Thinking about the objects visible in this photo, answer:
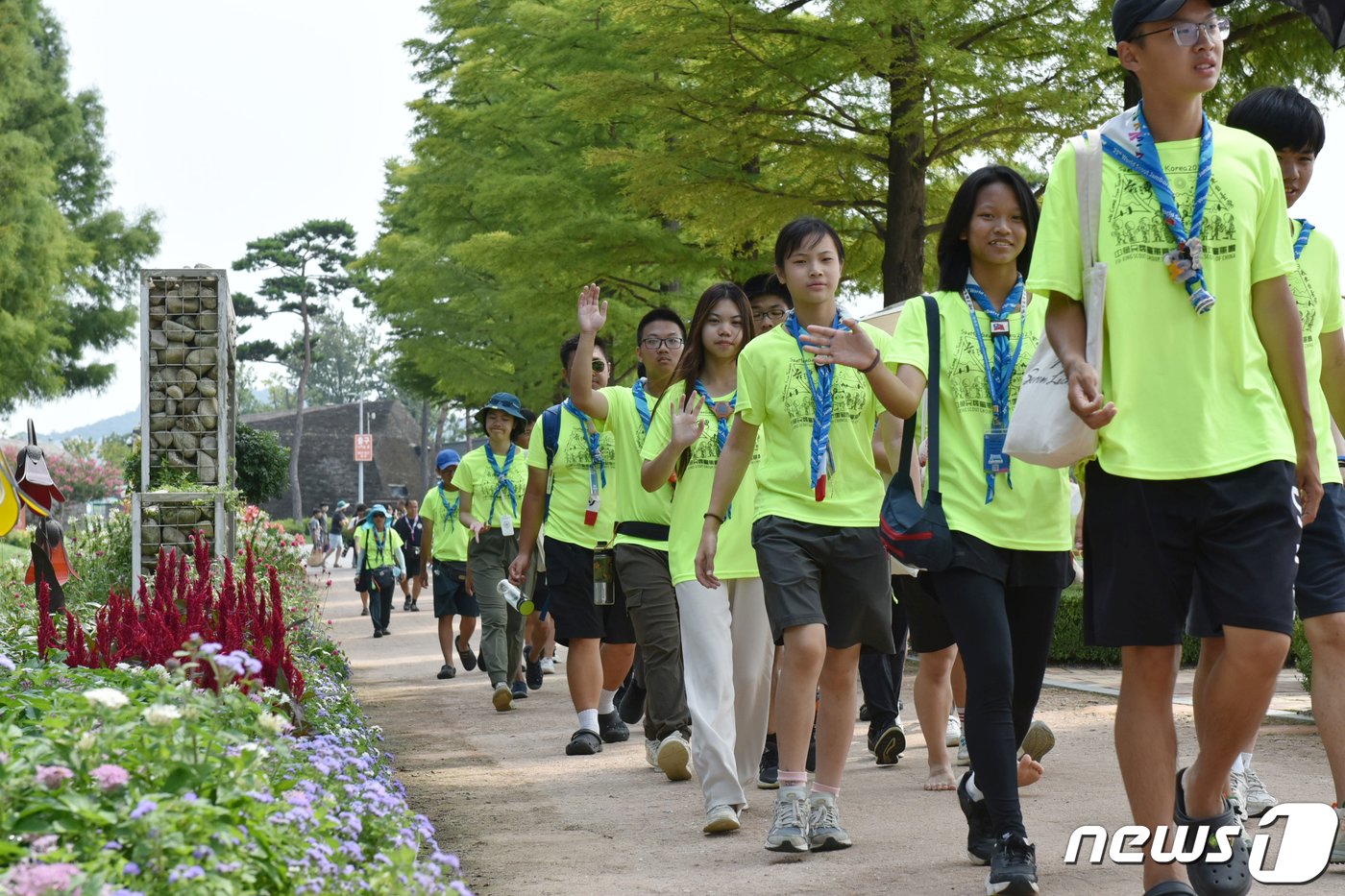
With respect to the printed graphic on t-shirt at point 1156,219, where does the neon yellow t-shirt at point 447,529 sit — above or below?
below

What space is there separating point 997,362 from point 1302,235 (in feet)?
3.49

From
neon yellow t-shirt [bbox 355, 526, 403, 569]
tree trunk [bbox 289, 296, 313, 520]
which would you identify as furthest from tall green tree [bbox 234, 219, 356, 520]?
neon yellow t-shirt [bbox 355, 526, 403, 569]

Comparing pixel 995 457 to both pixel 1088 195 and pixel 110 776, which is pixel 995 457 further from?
pixel 110 776

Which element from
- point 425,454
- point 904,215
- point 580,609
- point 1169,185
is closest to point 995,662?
point 1169,185

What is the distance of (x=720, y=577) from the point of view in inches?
263

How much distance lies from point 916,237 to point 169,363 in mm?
6918

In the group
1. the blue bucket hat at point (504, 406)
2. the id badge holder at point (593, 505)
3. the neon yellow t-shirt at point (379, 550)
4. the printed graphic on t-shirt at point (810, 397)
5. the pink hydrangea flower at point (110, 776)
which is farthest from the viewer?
the neon yellow t-shirt at point (379, 550)

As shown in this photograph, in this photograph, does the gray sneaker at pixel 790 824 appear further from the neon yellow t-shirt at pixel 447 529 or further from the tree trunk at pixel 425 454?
the tree trunk at pixel 425 454

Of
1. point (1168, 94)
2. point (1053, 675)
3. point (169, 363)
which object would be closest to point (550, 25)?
point (169, 363)

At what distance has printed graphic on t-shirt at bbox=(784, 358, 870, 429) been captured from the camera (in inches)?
239

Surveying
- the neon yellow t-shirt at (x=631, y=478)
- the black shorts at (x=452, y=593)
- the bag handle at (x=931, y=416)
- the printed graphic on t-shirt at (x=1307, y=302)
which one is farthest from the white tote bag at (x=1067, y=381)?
the black shorts at (x=452, y=593)

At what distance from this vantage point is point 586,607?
9305 mm

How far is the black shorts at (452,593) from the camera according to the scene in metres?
14.8

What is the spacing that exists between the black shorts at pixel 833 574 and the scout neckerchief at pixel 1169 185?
207 cm
